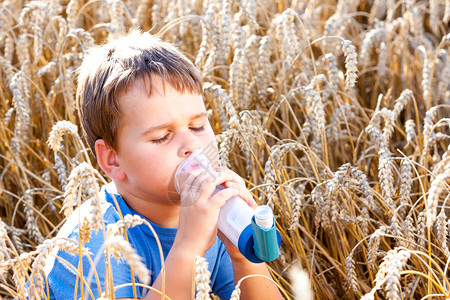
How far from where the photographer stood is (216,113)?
7.49ft

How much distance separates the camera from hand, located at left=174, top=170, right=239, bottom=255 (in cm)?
135

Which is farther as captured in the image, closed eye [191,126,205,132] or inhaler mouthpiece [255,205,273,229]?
closed eye [191,126,205,132]

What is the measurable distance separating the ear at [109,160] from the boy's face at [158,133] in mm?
62

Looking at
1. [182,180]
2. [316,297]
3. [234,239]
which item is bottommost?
[316,297]

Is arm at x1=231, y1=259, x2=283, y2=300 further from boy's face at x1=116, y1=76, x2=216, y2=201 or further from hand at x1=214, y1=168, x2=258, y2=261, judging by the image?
boy's face at x1=116, y1=76, x2=216, y2=201

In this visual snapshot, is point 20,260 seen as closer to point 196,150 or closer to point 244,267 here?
point 196,150

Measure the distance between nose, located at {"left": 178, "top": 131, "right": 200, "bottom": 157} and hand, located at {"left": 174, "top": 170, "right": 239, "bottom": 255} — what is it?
0.20 ft

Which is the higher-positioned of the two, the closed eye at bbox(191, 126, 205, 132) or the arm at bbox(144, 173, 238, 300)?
the closed eye at bbox(191, 126, 205, 132)

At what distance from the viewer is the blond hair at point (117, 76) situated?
4.85 ft

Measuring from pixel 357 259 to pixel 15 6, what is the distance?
85.4 inches

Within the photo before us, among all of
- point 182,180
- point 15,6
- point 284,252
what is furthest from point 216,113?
point 15,6

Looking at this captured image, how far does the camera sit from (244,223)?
1341mm

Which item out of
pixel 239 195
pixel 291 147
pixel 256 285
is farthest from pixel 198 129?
pixel 256 285

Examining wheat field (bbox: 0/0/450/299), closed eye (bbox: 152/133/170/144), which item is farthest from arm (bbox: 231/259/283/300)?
closed eye (bbox: 152/133/170/144)
